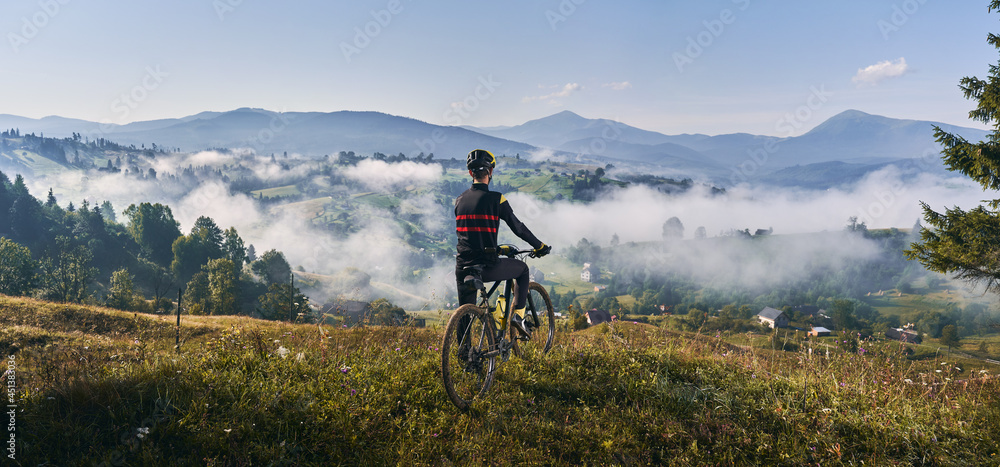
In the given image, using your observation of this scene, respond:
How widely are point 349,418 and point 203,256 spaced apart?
121 m

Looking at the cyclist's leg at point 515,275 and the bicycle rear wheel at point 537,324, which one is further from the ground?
the cyclist's leg at point 515,275

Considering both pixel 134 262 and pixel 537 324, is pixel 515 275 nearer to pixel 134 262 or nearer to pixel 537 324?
pixel 537 324

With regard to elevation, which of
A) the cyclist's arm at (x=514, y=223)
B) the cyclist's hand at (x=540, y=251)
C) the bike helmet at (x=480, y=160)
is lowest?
the cyclist's hand at (x=540, y=251)

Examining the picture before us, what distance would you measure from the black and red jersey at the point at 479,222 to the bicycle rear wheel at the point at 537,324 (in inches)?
54.3

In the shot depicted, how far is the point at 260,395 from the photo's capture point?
460cm

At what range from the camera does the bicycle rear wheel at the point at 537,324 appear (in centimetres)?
716

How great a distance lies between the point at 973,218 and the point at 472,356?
19163 mm

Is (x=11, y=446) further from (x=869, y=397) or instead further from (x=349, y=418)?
(x=869, y=397)

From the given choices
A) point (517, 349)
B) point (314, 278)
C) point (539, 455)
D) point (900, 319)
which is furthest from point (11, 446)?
point (900, 319)

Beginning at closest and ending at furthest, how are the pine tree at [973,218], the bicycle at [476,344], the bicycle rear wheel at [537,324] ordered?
the bicycle at [476,344] < the bicycle rear wheel at [537,324] < the pine tree at [973,218]

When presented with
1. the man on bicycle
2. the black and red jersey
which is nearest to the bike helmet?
the man on bicycle

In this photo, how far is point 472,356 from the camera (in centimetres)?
573

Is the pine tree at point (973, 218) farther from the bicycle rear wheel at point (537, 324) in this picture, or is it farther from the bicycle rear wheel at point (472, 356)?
the bicycle rear wheel at point (472, 356)

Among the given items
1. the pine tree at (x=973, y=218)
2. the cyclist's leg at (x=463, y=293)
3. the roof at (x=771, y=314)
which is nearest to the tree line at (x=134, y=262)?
the cyclist's leg at (x=463, y=293)
